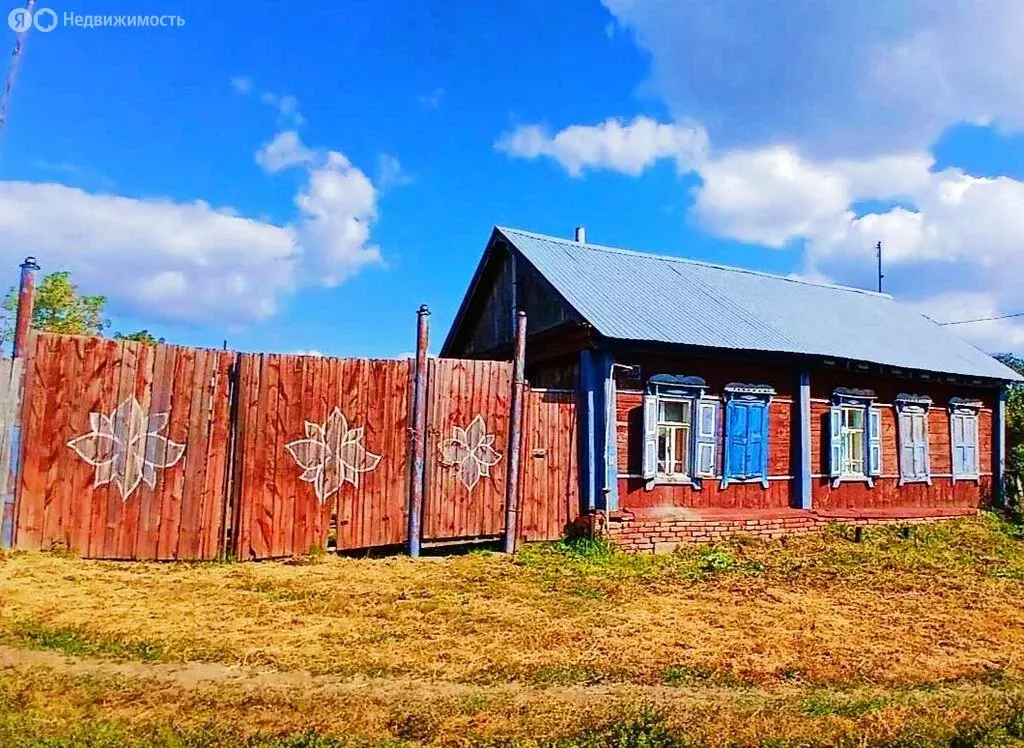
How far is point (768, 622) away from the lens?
6.94 meters

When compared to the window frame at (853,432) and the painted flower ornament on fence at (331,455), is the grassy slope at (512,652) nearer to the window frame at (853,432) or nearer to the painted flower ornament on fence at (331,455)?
the painted flower ornament on fence at (331,455)

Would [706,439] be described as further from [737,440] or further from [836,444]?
[836,444]

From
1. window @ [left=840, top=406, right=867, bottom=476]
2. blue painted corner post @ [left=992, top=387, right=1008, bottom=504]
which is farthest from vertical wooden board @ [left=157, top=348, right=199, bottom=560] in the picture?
blue painted corner post @ [left=992, top=387, right=1008, bottom=504]

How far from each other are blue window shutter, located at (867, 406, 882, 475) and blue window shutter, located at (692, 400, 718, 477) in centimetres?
421

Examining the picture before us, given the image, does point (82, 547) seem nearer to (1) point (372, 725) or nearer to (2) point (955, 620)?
(1) point (372, 725)

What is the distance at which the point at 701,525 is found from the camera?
38.6 ft

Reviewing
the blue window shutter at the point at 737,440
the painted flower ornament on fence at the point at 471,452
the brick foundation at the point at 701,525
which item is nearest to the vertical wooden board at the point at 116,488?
the painted flower ornament on fence at the point at 471,452

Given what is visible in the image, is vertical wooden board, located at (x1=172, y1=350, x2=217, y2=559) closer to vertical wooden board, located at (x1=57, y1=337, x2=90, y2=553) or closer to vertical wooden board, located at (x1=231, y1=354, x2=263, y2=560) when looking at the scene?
vertical wooden board, located at (x1=231, y1=354, x2=263, y2=560)

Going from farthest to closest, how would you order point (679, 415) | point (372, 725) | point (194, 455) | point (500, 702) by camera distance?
point (679, 415) < point (194, 455) < point (500, 702) < point (372, 725)

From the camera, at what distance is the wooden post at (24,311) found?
7.64 meters

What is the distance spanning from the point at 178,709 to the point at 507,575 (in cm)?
494

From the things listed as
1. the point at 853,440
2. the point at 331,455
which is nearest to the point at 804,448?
the point at 853,440

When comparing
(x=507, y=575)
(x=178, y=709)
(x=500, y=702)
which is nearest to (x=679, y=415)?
(x=507, y=575)

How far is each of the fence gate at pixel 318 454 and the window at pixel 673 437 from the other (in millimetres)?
4566
